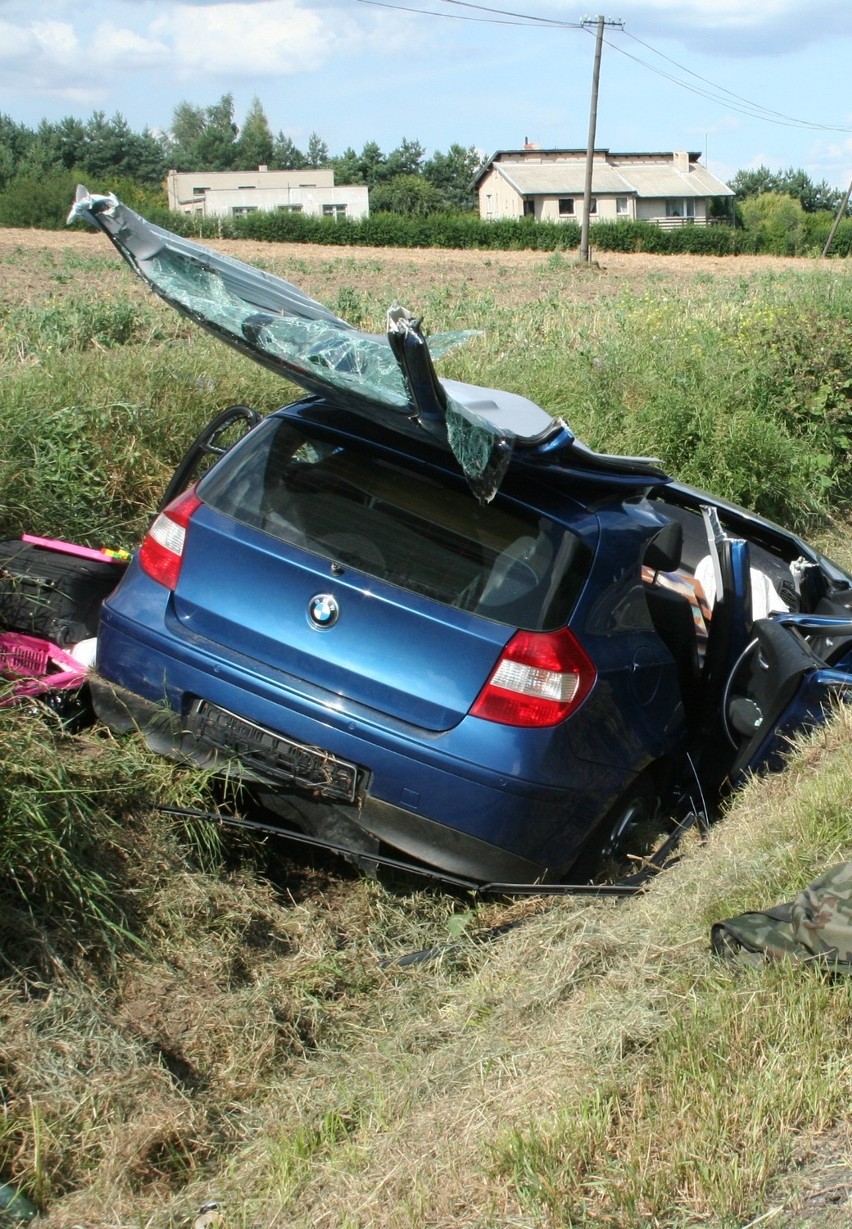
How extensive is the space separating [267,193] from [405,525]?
3667 inches

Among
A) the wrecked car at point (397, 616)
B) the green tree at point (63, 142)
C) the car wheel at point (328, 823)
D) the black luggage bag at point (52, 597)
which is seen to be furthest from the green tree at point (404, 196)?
the car wheel at point (328, 823)

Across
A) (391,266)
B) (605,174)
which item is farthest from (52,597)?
(605,174)

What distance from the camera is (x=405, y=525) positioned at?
4.06 metres

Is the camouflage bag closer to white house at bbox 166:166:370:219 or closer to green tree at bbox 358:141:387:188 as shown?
white house at bbox 166:166:370:219

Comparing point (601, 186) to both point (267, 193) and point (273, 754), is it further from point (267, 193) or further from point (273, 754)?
point (273, 754)

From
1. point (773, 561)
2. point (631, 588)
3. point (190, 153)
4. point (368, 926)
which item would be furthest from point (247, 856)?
point (190, 153)

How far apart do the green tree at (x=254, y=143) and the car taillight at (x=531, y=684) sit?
149 metres

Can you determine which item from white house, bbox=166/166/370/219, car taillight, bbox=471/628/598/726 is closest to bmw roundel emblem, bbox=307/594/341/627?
car taillight, bbox=471/628/598/726

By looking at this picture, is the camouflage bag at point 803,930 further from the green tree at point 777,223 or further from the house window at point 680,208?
the house window at point 680,208

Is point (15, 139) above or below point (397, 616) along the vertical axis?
above

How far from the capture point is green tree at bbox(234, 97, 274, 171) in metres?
143

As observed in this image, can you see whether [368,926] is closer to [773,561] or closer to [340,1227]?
[340,1227]

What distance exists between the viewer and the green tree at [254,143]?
143000 millimetres

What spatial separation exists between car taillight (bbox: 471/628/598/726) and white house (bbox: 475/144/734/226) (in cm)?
9366
